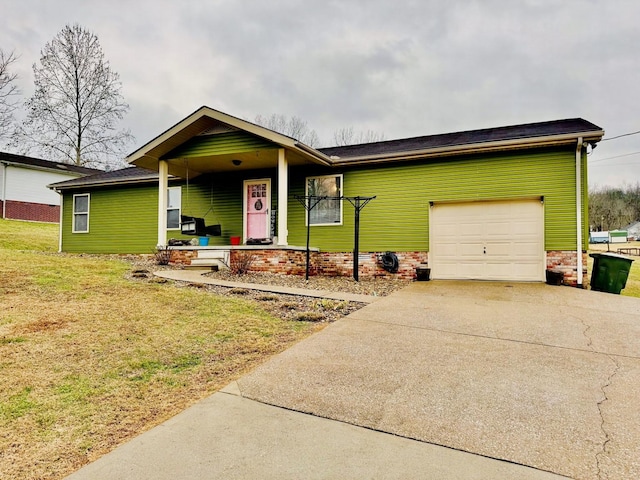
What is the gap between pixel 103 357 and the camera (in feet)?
12.7

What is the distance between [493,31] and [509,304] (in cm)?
1163

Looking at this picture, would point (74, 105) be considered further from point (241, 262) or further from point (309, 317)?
point (309, 317)

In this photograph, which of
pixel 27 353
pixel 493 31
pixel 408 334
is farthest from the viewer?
pixel 493 31

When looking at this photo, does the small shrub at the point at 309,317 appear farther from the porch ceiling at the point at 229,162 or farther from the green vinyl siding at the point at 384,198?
the porch ceiling at the point at 229,162

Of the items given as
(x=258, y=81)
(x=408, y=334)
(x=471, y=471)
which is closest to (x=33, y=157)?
(x=258, y=81)

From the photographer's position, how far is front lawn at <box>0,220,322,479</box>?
255 centimetres

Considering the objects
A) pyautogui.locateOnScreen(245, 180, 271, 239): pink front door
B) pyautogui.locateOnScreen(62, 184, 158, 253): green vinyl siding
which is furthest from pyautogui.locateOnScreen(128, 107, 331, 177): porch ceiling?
pyautogui.locateOnScreen(62, 184, 158, 253): green vinyl siding

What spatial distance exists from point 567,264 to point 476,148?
351 cm

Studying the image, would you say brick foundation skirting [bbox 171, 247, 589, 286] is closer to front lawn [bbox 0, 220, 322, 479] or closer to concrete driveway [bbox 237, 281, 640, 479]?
front lawn [bbox 0, 220, 322, 479]

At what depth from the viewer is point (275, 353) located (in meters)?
4.17

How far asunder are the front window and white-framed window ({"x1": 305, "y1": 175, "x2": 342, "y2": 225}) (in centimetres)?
933

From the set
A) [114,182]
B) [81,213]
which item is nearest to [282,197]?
[114,182]

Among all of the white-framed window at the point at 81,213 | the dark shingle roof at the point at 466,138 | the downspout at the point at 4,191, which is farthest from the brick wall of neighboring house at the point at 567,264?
the downspout at the point at 4,191

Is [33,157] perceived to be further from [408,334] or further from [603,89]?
[603,89]
